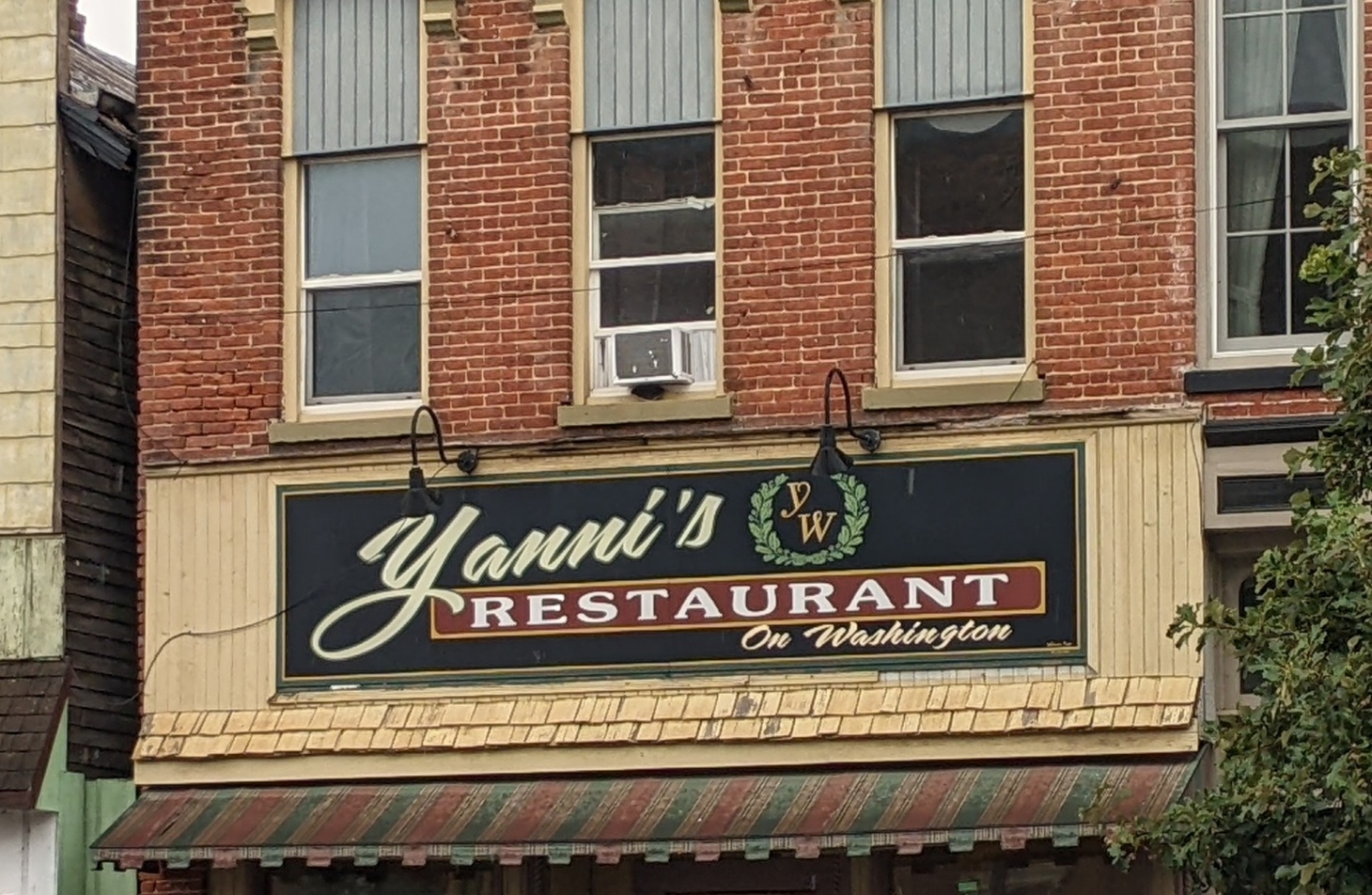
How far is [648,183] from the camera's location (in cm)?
1805

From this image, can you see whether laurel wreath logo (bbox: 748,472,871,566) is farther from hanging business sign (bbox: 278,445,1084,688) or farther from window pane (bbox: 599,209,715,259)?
window pane (bbox: 599,209,715,259)

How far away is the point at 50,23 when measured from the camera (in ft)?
62.0

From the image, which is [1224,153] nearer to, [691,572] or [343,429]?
[691,572]

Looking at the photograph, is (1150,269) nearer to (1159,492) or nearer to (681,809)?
(1159,492)

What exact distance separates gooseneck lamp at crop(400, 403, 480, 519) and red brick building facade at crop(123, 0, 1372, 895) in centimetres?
12

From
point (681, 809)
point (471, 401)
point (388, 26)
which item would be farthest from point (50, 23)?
point (681, 809)

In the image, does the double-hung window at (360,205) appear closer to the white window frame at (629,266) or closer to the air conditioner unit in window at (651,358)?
the white window frame at (629,266)

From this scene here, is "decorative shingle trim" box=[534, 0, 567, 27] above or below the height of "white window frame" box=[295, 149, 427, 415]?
above

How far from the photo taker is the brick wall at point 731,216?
16984 mm

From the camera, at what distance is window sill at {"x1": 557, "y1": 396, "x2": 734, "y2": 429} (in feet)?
57.4

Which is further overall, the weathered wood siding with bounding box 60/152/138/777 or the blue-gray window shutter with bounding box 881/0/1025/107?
the weathered wood siding with bounding box 60/152/138/777

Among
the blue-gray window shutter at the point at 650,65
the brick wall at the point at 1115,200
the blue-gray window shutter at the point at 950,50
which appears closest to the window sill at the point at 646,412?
the blue-gray window shutter at the point at 650,65

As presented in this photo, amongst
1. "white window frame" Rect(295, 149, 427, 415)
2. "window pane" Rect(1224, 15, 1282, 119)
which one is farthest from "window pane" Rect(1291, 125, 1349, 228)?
"white window frame" Rect(295, 149, 427, 415)

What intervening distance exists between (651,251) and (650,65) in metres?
1.09
